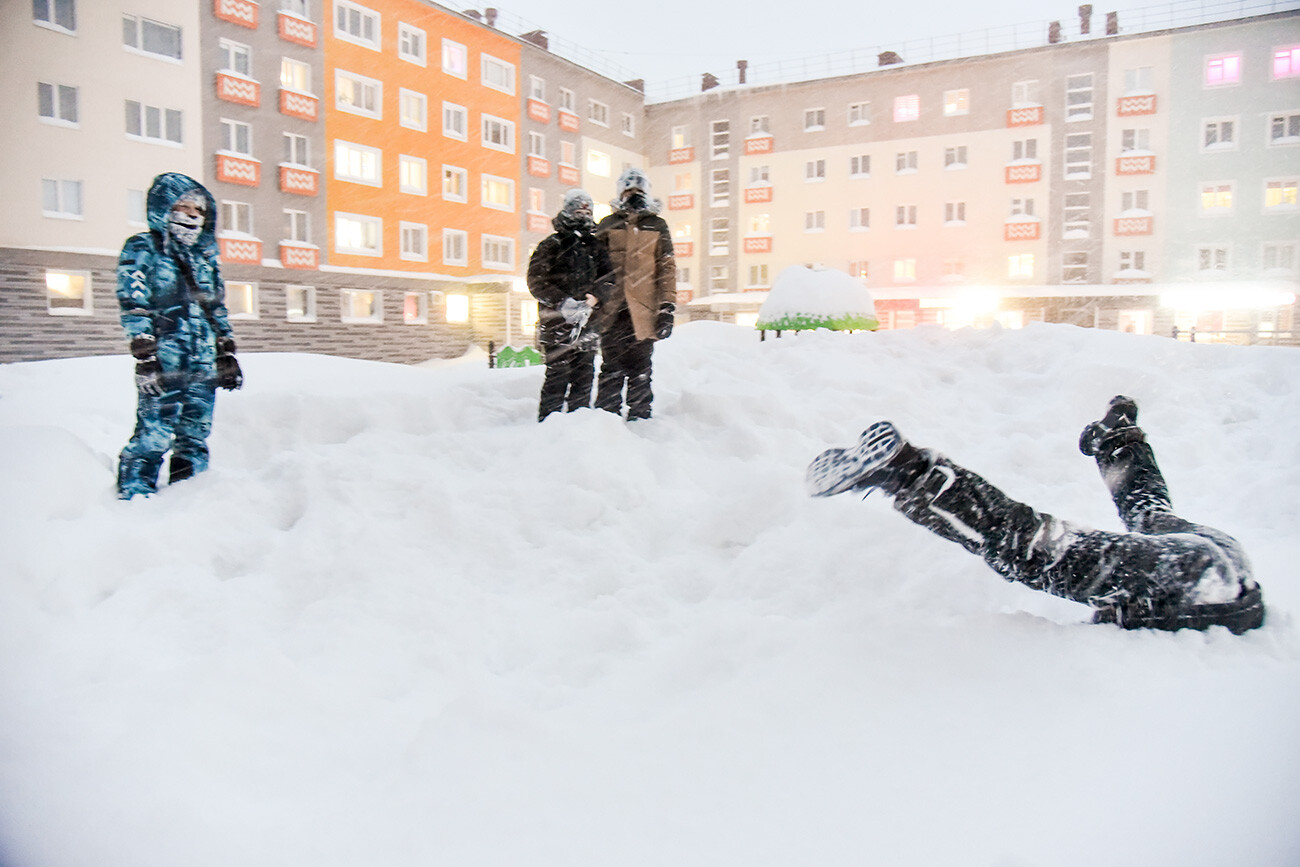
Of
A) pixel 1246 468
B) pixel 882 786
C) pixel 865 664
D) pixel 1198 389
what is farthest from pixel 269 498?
pixel 1198 389

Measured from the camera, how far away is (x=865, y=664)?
2393 millimetres

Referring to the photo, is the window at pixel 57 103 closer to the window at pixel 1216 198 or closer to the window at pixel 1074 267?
the window at pixel 1074 267

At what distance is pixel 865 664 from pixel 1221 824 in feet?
3.07

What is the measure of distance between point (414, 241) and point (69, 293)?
37.0ft

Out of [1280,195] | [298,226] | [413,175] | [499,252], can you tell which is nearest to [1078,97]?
[1280,195]

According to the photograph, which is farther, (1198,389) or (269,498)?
(1198,389)

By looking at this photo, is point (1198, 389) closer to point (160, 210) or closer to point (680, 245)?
point (160, 210)

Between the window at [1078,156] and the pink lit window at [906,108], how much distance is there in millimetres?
5942

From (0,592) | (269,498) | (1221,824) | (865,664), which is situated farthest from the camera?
(269,498)

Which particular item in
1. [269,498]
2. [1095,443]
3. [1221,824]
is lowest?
[1221,824]

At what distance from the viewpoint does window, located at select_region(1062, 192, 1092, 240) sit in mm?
30391

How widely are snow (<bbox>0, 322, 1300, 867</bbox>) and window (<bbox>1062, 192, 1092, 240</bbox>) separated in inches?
1168

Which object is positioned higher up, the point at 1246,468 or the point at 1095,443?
the point at 1095,443

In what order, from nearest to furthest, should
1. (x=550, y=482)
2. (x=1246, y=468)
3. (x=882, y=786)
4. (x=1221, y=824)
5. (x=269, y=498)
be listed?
(x=1221, y=824), (x=882, y=786), (x=269, y=498), (x=550, y=482), (x=1246, y=468)
